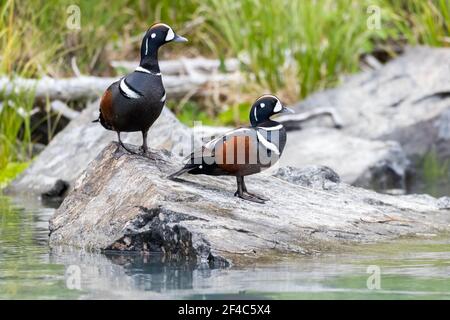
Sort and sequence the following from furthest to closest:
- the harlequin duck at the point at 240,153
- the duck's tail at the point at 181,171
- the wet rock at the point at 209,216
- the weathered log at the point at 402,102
→ the weathered log at the point at 402,102, the duck's tail at the point at 181,171, the harlequin duck at the point at 240,153, the wet rock at the point at 209,216

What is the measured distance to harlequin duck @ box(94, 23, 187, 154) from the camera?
7.44m

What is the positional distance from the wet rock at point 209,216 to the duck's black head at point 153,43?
69 cm

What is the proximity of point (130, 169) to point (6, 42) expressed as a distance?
5894 millimetres

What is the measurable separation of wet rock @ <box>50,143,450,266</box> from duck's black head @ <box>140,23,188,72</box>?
686 mm

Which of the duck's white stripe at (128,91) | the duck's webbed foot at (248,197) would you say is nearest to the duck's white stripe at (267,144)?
the duck's webbed foot at (248,197)

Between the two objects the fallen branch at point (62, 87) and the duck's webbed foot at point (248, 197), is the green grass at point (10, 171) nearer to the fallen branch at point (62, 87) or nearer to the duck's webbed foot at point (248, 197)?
the fallen branch at point (62, 87)

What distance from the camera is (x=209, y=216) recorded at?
6926 mm

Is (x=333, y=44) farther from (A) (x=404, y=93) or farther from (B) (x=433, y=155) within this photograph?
(B) (x=433, y=155)

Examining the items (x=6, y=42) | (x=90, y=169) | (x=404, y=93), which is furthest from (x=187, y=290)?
(x=404, y=93)

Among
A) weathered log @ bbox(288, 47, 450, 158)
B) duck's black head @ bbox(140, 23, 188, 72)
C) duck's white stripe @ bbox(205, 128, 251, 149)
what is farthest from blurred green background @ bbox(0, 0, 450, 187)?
duck's white stripe @ bbox(205, 128, 251, 149)

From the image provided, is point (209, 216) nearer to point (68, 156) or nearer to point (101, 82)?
point (68, 156)

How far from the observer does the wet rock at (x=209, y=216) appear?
6.79m

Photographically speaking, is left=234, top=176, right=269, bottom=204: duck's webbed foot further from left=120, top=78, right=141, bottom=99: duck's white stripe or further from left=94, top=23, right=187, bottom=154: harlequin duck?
left=120, top=78, right=141, bottom=99: duck's white stripe

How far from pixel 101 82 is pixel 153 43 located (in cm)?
596
